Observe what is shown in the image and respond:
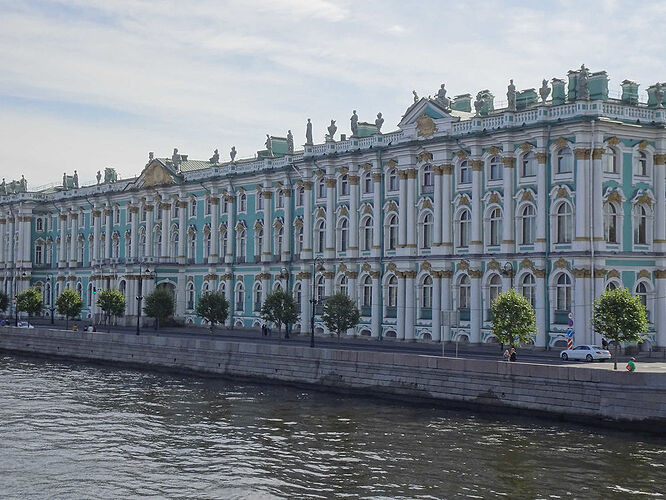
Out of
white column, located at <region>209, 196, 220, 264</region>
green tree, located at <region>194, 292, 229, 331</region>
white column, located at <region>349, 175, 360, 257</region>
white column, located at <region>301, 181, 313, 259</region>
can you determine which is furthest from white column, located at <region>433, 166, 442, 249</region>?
white column, located at <region>209, 196, 220, 264</region>

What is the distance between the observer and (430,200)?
64.9 metres

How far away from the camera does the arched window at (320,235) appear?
74188 millimetres

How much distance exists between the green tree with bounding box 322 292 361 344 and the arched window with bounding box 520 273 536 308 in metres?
11.2

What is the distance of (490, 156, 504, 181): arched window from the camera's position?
60750 mm

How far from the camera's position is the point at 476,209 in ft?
202

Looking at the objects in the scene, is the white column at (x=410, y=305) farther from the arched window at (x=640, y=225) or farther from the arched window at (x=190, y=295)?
the arched window at (x=190, y=295)

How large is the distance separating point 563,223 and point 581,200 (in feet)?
7.02

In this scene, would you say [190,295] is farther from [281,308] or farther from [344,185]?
[344,185]

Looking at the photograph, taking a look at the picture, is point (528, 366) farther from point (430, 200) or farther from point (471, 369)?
point (430, 200)

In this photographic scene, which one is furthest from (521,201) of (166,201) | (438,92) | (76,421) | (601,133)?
(166,201)

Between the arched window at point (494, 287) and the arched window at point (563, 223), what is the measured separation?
5.00 m

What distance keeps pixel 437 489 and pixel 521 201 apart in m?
33.7

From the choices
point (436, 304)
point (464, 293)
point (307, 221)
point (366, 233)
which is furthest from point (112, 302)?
point (464, 293)

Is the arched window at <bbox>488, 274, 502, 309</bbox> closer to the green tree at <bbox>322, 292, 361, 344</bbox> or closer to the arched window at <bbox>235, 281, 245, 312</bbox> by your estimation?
the green tree at <bbox>322, 292, 361, 344</bbox>
